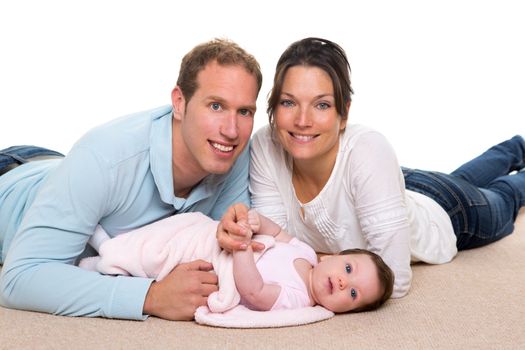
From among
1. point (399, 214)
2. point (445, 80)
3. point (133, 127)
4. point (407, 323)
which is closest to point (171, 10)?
point (445, 80)

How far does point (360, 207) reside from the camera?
2424mm

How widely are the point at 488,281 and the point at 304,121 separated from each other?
906mm

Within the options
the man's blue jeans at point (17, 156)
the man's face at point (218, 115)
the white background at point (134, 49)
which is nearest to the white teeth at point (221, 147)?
the man's face at point (218, 115)

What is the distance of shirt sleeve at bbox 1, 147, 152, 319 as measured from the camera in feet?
7.09

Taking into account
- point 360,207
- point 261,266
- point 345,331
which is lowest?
point 345,331

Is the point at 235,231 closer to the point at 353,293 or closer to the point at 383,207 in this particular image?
the point at 353,293

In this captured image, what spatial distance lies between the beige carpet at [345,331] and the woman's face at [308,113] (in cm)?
57

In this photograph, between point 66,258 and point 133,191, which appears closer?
point 66,258

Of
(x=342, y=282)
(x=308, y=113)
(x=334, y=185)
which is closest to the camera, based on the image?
(x=342, y=282)

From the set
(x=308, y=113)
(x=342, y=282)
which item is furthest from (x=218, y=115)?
(x=342, y=282)

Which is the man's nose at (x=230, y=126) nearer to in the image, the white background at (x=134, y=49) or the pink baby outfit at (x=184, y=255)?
the pink baby outfit at (x=184, y=255)

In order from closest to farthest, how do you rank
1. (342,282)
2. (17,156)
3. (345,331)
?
1. (345,331)
2. (342,282)
3. (17,156)

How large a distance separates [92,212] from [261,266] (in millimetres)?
549

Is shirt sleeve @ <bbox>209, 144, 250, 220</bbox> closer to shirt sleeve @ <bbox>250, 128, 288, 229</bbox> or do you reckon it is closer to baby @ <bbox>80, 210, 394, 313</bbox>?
shirt sleeve @ <bbox>250, 128, 288, 229</bbox>
